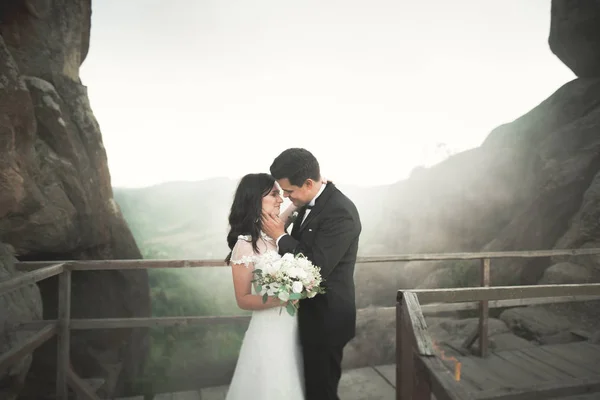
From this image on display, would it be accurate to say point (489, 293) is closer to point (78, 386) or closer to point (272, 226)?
point (272, 226)

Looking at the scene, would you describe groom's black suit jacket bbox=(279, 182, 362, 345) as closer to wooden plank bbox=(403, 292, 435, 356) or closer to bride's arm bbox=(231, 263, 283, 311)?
bride's arm bbox=(231, 263, 283, 311)

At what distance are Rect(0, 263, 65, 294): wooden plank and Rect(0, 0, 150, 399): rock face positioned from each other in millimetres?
2053

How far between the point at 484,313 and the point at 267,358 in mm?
3618

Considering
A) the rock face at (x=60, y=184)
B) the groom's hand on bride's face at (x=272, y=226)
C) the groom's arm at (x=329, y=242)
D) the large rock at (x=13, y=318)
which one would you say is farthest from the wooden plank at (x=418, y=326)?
the rock face at (x=60, y=184)

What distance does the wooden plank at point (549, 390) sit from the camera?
1700 millimetres

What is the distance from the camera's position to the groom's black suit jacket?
8.39 ft

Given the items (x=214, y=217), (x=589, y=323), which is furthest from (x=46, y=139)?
(x=214, y=217)

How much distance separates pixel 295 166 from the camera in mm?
2738

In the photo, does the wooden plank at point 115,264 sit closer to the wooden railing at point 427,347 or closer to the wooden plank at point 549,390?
the wooden railing at point 427,347

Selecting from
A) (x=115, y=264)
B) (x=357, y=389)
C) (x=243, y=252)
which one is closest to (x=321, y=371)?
(x=243, y=252)

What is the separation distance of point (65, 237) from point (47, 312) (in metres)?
1.54

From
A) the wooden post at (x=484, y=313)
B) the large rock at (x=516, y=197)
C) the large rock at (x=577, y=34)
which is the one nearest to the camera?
the wooden post at (x=484, y=313)

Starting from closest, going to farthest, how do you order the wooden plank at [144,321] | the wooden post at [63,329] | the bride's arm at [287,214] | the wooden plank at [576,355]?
the bride's arm at [287,214], the wooden post at [63,329], the wooden plank at [144,321], the wooden plank at [576,355]

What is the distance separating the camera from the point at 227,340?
74.1 ft
